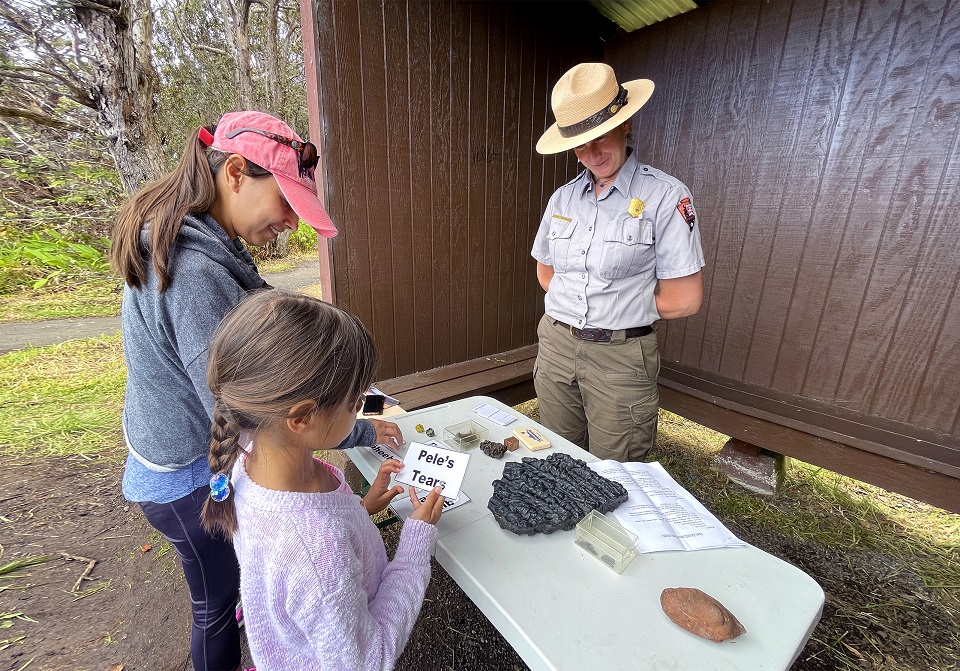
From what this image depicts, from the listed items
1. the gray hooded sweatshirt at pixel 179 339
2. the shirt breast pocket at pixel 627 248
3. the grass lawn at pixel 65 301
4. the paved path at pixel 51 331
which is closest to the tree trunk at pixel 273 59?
the grass lawn at pixel 65 301

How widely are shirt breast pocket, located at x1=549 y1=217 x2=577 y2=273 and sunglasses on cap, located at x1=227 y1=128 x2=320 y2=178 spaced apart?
117 centimetres

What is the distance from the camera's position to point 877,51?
2.36m

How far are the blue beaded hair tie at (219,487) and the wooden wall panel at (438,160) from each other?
194cm

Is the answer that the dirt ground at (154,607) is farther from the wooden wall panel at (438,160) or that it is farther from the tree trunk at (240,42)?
the tree trunk at (240,42)

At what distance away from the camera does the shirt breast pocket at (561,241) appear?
204cm

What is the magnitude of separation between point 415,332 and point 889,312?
9.07ft

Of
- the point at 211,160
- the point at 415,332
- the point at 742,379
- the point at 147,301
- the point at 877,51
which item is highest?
the point at 877,51

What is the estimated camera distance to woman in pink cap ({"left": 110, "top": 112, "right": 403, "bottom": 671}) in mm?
999

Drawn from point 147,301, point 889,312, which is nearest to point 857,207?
point 889,312

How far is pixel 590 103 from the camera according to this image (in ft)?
5.68

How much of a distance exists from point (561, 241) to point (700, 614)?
151 cm

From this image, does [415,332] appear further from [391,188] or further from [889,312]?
[889,312]

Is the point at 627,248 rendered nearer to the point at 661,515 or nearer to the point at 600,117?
the point at 600,117

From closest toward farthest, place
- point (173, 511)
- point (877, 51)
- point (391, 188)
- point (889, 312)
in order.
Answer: point (173, 511)
point (877, 51)
point (889, 312)
point (391, 188)
